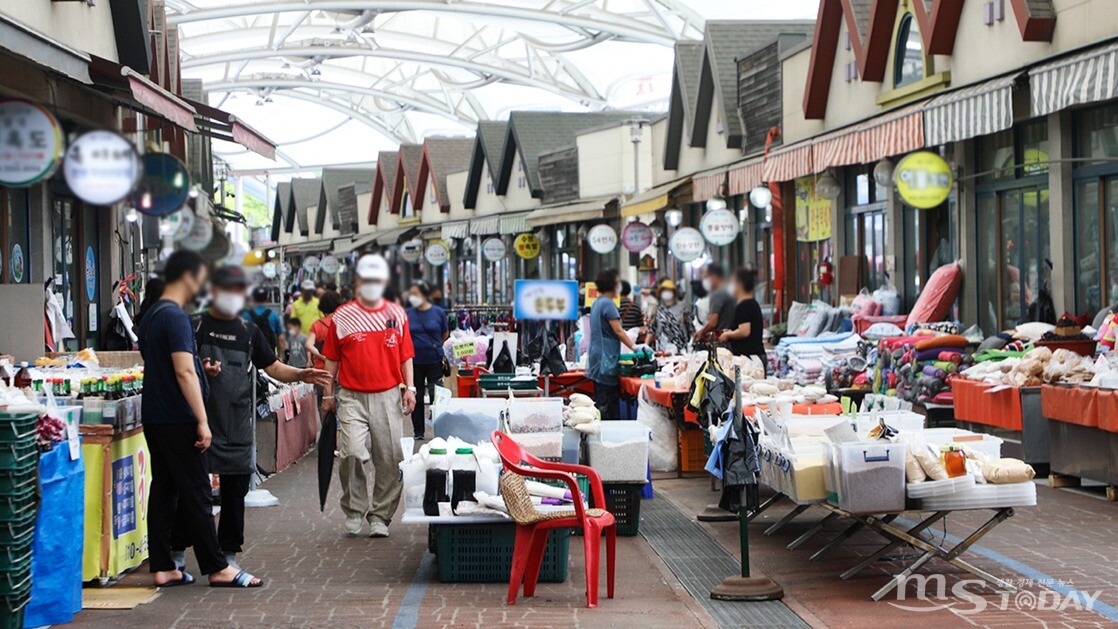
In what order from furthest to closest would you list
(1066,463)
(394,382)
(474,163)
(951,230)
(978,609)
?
1. (474,163)
2. (951,230)
3. (1066,463)
4. (394,382)
5. (978,609)

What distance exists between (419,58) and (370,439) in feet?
170

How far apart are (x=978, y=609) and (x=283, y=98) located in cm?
7171

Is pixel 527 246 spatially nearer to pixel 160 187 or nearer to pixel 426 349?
pixel 426 349

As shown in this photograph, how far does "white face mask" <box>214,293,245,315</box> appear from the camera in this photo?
390 cm

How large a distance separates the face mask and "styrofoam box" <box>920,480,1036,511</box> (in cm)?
422

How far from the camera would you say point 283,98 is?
76125 millimetres

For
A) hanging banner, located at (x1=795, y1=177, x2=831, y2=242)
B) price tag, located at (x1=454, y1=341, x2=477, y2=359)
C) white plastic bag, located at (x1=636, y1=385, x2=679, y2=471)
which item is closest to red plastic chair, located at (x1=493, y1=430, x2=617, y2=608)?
white plastic bag, located at (x1=636, y1=385, x2=679, y2=471)

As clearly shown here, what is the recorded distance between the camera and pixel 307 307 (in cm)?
984

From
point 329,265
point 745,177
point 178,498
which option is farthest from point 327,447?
point 745,177

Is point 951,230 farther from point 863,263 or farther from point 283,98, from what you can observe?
point 283,98

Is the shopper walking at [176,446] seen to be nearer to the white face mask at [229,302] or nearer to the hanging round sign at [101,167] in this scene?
the white face mask at [229,302]

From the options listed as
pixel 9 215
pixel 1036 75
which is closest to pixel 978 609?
pixel 1036 75

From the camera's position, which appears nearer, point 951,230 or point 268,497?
point 268,497

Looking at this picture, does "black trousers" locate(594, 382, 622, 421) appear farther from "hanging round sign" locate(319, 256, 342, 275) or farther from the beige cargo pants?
"hanging round sign" locate(319, 256, 342, 275)
